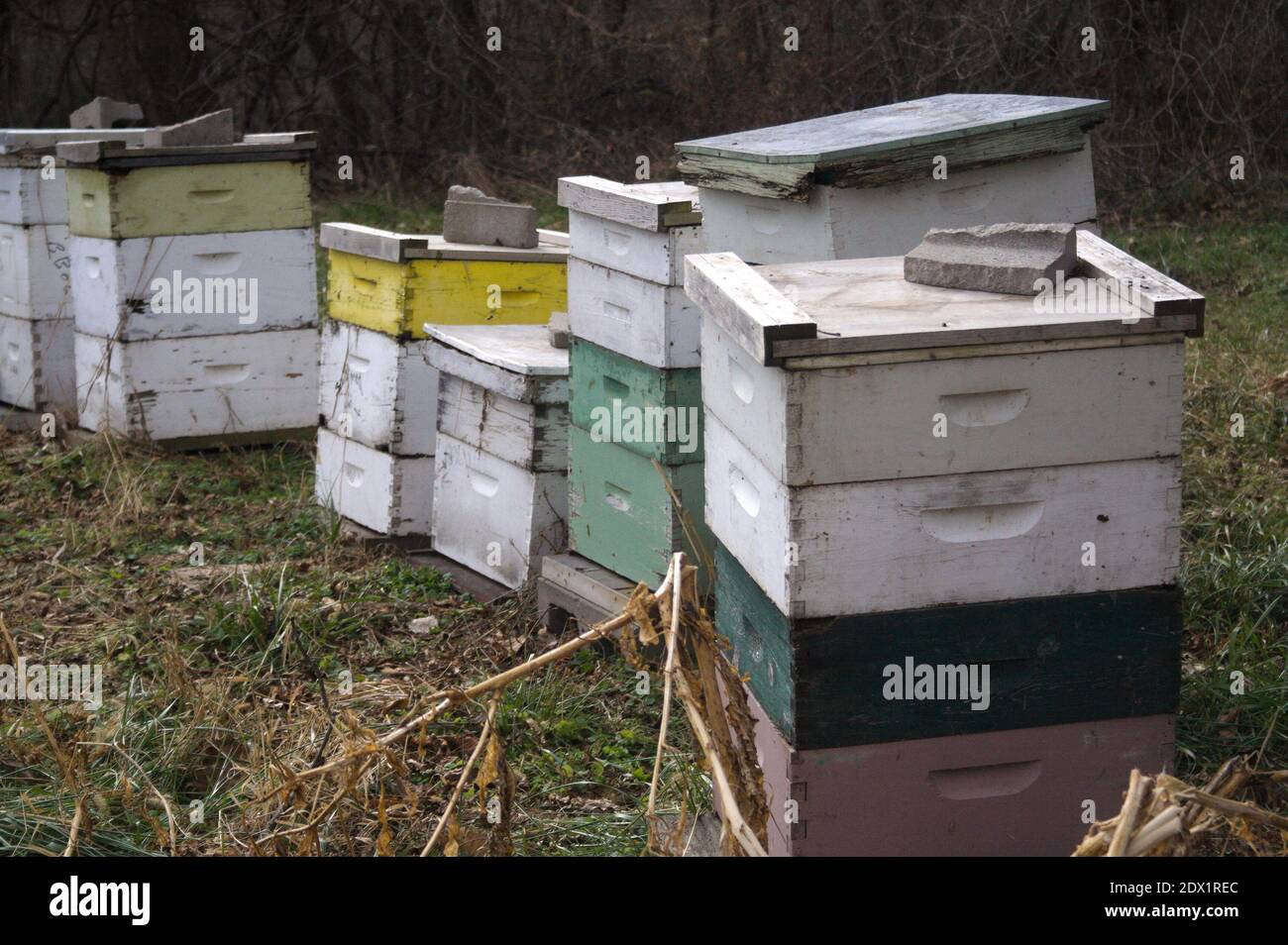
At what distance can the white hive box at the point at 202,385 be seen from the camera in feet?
18.5

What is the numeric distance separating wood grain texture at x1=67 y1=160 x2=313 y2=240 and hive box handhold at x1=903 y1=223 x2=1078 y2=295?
11.4 ft

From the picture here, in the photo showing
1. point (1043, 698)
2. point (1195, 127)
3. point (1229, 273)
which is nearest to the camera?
point (1043, 698)

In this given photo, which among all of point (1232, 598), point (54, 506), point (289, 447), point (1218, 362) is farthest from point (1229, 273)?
point (54, 506)

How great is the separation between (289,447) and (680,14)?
19.9 ft

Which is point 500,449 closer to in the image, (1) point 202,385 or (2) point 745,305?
(2) point 745,305

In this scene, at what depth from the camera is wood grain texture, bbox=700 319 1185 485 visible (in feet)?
7.21

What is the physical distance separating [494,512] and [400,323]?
0.69 m

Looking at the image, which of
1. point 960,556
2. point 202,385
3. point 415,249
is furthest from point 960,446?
point 202,385

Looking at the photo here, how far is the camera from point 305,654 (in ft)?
12.5

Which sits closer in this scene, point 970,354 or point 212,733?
point 970,354

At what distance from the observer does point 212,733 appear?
10.5 ft

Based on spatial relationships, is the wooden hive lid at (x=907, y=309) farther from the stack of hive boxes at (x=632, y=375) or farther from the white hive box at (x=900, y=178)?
the stack of hive boxes at (x=632, y=375)

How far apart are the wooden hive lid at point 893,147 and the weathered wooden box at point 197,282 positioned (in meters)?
2.71
